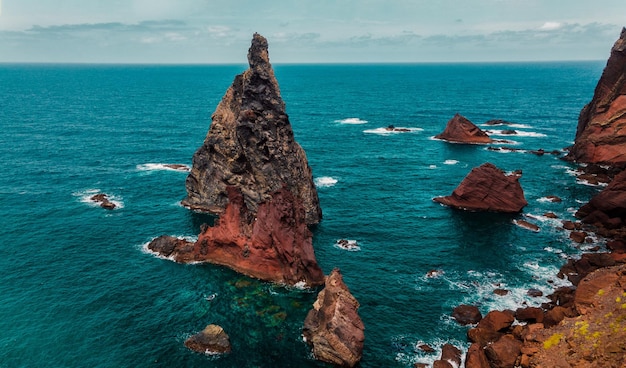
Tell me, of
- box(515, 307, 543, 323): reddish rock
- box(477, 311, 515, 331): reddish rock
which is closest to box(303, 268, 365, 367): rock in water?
box(477, 311, 515, 331): reddish rock

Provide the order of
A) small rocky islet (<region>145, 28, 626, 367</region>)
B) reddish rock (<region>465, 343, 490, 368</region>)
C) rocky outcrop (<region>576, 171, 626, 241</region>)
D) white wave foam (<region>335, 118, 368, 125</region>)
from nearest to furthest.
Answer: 1. reddish rock (<region>465, 343, 490, 368</region>)
2. small rocky islet (<region>145, 28, 626, 367</region>)
3. rocky outcrop (<region>576, 171, 626, 241</region>)
4. white wave foam (<region>335, 118, 368, 125</region>)

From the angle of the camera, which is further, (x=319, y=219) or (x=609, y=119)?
(x=609, y=119)

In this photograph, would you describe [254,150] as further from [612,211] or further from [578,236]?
[612,211]

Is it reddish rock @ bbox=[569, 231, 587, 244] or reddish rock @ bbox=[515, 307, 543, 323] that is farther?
reddish rock @ bbox=[569, 231, 587, 244]

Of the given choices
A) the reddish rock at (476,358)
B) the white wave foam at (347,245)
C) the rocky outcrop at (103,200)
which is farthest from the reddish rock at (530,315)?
the rocky outcrop at (103,200)

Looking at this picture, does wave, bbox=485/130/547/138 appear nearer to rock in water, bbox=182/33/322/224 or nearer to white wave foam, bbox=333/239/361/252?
rock in water, bbox=182/33/322/224

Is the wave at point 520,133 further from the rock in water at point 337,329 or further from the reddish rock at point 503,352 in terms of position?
the rock in water at point 337,329

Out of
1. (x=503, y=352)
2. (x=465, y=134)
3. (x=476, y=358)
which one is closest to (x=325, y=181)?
(x=465, y=134)
